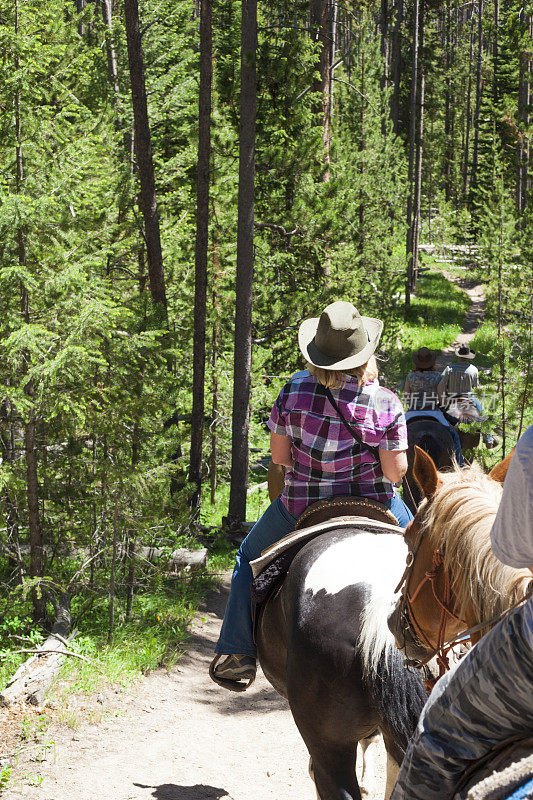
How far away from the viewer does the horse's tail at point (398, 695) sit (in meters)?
3.39

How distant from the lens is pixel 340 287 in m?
14.7

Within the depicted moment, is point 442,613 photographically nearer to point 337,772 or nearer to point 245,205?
point 337,772

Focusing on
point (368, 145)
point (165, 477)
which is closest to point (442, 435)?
point (165, 477)

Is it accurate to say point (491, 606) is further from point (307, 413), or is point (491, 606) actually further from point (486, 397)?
point (486, 397)

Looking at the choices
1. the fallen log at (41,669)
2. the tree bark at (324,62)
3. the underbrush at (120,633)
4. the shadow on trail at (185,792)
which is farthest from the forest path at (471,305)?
the shadow on trail at (185,792)

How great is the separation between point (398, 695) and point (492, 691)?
148 centimetres

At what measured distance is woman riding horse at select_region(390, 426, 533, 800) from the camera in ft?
6.48

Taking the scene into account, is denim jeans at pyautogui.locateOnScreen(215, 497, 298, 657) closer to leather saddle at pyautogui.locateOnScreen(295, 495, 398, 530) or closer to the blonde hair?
leather saddle at pyautogui.locateOnScreen(295, 495, 398, 530)

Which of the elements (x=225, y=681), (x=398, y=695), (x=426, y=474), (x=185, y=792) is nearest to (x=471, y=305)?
(x=185, y=792)

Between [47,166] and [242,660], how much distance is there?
503 cm

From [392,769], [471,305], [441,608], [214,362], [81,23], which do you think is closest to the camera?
[441,608]

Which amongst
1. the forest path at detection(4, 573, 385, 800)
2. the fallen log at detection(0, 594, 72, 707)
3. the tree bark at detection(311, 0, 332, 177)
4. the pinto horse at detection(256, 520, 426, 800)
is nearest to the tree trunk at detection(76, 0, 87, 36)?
the tree bark at detection(311, 0, 332, 177)

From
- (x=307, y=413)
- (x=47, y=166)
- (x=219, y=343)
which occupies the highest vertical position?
(x=47, y=166)

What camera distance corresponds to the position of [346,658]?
3609 millimetres
